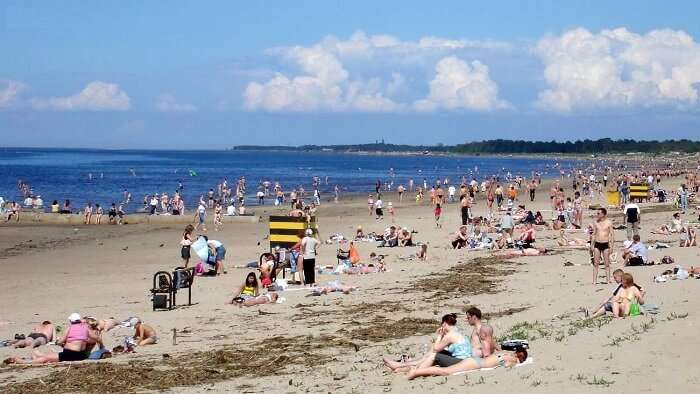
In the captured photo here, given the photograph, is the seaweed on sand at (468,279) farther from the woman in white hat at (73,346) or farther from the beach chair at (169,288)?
the woman in white hat at (73,346)

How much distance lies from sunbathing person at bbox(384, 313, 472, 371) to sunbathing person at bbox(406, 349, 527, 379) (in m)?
0.10

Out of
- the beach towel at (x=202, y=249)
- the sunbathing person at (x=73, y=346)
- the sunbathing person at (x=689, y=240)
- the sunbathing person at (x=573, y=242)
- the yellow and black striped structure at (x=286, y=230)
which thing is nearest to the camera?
the sunbathing person at (x=73, y=346)

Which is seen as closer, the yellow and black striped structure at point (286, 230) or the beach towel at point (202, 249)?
the beach towel at point (202, 249)

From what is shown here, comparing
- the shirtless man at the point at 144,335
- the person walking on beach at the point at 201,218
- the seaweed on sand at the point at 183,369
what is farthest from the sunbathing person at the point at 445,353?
the person walking on beach at the point at 201,218

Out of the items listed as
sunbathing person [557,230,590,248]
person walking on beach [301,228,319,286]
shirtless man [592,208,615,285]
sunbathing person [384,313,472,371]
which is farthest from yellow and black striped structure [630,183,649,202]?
sunbathing person [384,313,472,371]

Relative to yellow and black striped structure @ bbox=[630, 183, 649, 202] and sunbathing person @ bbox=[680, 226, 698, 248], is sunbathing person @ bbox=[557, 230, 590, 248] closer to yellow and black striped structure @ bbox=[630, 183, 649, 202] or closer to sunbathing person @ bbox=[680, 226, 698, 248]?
sunbathing person @ bbox=[680, 226, 698, 248]

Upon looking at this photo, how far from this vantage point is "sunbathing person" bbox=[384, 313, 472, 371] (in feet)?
32.1

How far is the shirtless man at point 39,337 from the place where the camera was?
13.1 meters

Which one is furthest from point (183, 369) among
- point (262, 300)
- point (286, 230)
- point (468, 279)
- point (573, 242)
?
point (573, 242)

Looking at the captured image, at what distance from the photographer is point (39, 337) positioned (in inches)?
520

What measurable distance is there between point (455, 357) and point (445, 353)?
0.12 meters

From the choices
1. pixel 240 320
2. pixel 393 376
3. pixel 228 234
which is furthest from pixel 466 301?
pixel 228 234

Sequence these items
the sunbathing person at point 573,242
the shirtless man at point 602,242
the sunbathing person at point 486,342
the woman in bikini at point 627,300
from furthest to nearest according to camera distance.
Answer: the sunbathing person at point 573,242 < the shirtless man at point 602,242 < the woman in bikini at point 627,300 < the sunbathing person at point 486,342

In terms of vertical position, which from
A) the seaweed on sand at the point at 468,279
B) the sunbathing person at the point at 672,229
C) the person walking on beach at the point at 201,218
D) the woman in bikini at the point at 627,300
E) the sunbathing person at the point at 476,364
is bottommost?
the person walking on beach at the point at 201,218
